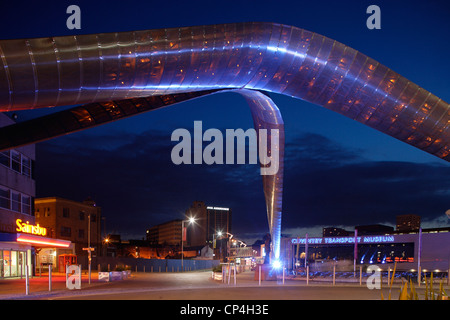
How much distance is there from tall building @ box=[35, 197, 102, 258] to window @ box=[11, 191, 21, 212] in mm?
23684

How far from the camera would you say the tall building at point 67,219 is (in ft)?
232

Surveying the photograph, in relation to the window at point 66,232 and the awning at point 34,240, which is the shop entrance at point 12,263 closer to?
the awning at point 34,240

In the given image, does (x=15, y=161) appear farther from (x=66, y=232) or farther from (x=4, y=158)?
(x=66, y=232)

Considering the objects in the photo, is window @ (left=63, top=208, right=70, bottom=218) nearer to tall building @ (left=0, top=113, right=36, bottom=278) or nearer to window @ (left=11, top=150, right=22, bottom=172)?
tall building @ (left=0, top=113, right=36, bottom=278)

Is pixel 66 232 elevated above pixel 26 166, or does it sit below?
below

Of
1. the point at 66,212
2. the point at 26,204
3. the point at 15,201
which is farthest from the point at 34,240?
the point at 66,212

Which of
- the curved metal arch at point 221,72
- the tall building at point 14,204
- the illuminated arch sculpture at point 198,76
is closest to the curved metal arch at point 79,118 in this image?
the illuminated arch sculpture at point 198,76

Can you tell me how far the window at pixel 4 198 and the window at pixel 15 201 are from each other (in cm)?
89

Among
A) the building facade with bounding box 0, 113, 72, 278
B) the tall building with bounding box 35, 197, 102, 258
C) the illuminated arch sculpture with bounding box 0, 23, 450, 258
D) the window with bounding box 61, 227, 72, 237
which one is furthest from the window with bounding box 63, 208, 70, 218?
the illuminated arch sculpture with bounding box 0, 23, 450, 258

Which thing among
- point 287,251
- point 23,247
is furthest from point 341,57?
point 287,251

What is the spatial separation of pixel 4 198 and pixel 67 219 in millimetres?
36393

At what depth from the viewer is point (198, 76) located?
1577 cm

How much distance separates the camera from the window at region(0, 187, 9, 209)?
37.3 metres

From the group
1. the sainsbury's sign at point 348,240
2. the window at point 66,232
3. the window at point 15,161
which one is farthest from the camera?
the sainsbury's sign at point 348,240
